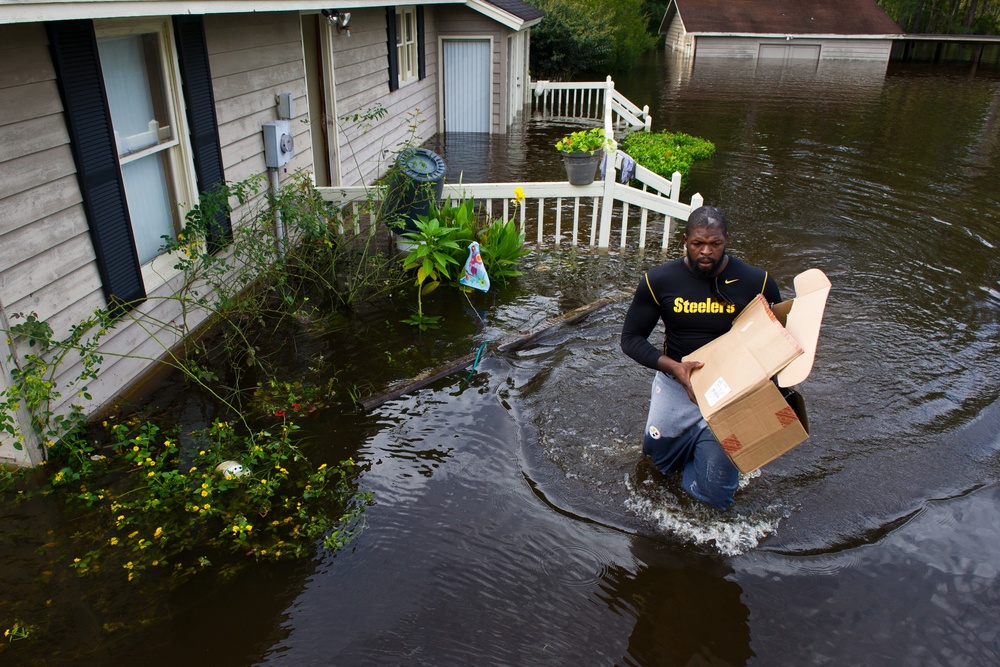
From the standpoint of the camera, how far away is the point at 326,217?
748 centimetres

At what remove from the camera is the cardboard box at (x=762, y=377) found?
348 cm

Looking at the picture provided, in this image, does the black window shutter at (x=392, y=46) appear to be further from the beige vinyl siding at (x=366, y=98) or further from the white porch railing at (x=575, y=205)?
the white porch railing at (x=575, y=205)

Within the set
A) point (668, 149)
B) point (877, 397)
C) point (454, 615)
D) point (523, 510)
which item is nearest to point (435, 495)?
point (523, 510)

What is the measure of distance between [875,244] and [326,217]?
7144mm

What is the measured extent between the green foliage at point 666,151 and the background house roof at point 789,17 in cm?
2629

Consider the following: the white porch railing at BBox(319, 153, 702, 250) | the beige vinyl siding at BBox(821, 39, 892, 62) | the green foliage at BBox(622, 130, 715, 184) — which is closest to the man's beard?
the white porch railing at BBox(319, 153, 702, 250)

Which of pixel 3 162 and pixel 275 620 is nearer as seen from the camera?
pixel 275 620

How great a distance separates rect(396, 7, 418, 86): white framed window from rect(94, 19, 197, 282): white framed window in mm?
7324

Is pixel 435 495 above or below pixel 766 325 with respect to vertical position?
below

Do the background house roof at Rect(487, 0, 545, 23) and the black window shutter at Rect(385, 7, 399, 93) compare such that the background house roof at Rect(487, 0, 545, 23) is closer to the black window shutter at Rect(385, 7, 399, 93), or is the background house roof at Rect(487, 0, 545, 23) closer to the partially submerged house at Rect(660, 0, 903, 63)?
the black window shutter at Rect(385, 7, 399, 93)

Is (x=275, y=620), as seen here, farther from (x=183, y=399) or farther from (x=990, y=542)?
(x=990, y=542)

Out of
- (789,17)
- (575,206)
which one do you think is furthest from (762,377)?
(789,17)

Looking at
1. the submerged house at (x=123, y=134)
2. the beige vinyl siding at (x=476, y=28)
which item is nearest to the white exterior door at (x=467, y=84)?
the beige vinyl siding at (x=476, y=28)

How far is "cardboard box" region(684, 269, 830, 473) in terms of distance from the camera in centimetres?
348
